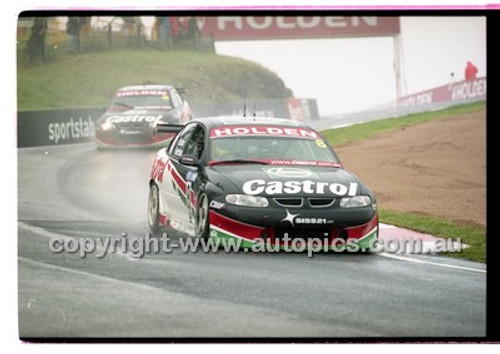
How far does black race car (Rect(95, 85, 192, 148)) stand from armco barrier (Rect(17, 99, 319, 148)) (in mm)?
75

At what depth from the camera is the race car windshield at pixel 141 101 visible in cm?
1205

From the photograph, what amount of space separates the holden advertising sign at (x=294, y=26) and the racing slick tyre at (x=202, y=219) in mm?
1133

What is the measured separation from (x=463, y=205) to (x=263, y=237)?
1.38 meters

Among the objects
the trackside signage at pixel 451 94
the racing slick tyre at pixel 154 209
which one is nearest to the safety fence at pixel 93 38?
the racing slick tyre at pixel 154 209

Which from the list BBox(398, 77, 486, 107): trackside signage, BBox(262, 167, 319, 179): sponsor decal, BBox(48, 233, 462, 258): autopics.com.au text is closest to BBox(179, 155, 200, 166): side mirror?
BBox(262, 167, 319, 179): sponsor decal

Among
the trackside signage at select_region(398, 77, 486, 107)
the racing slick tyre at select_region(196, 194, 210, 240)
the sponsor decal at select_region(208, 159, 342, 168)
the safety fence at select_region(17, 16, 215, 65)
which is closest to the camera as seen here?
the safety fence at select_region(17, 16, 215, 65)

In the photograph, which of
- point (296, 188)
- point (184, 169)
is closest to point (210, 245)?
point (296, 188)

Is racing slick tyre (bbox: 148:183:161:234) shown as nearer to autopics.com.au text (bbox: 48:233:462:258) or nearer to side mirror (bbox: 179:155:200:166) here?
autopics.com.au text (bbox: 48:233:462:258)

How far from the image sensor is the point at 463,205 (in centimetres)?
1192

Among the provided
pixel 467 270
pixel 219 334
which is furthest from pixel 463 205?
pixel 219 334

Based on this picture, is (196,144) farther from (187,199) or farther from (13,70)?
(13,70)

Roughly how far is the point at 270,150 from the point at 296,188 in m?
0.43

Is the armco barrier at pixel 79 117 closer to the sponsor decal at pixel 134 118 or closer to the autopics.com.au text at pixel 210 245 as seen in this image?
the sponsor decal at pixel 134 118

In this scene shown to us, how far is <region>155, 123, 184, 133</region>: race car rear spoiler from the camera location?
12470mm
